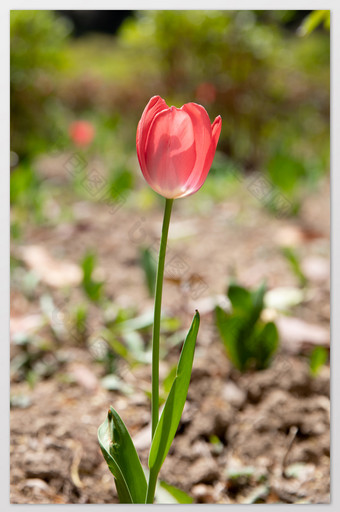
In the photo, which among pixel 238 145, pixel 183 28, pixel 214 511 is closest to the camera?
pixel 214 511

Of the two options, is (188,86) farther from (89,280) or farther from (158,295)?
(158,295)

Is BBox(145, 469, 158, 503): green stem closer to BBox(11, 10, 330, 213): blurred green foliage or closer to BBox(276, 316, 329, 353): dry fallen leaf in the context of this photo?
BBox(276, 316, 329, 353): dry fallen leaf

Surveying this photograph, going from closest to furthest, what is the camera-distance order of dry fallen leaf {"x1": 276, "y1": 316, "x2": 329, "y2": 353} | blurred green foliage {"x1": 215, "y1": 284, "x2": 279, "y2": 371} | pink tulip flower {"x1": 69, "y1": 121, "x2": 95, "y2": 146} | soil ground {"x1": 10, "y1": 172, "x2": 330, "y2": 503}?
soil ground {"x1": 10, "y1": 172, "x2": 330, "y2": 503} < blurred green foliage {"x1": 215, "y1": 284, "x2": 279, "y2": 371} < dry fallen leaf {"x1": 276, "y1": 316, "x2": 329, "y2": 353} < pink tulip flower {"x1": 69, "y1": 121, "x2": 95, "y2": 146}

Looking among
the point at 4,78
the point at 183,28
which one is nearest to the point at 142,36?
the point at 183,28

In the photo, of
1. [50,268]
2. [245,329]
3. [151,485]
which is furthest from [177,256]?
[151,485]

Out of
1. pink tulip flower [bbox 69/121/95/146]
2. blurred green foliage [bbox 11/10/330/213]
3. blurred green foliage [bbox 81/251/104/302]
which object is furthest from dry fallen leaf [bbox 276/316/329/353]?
pink tulip flower [bbox 69/121/95/146]

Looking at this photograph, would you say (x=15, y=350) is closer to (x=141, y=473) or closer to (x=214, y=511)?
(x=214, y=511)
